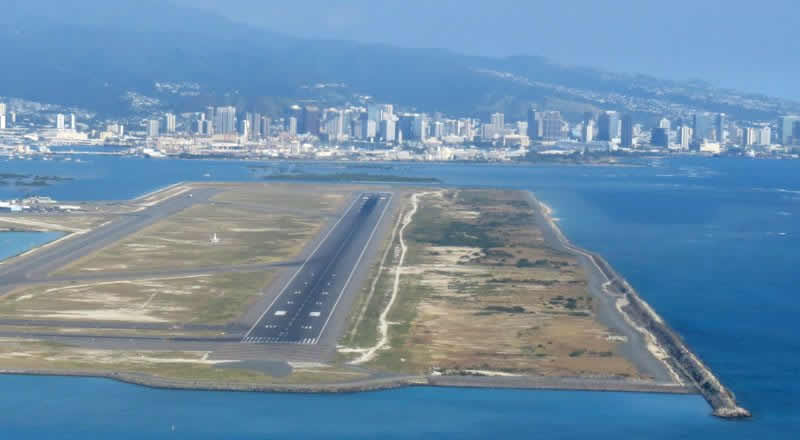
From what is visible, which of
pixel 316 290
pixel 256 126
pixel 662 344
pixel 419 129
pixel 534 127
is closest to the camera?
pixel 662 344

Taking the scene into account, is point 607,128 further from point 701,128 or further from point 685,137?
point 701,128

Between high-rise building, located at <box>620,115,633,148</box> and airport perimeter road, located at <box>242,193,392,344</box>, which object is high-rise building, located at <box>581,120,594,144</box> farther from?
airport perimeter road, located at <box>242,193,392,344</box>

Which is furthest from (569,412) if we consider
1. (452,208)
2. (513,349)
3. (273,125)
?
(273,125)

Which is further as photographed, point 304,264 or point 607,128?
point 607,128

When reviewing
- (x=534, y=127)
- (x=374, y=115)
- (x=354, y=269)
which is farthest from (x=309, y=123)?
(x=354, y=269)

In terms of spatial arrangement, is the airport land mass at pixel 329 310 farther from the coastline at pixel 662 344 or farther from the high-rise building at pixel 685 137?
the high-rise building at pixel 685 137

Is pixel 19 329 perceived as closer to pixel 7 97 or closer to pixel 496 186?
pixel 496 186

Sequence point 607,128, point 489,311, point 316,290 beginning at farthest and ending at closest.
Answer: point 607,128
point 316,290
point 489,311

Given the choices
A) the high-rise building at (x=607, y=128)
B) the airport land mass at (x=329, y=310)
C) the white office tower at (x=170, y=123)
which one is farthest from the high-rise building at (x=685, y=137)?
the airport land mass at (x=329, y=310)
